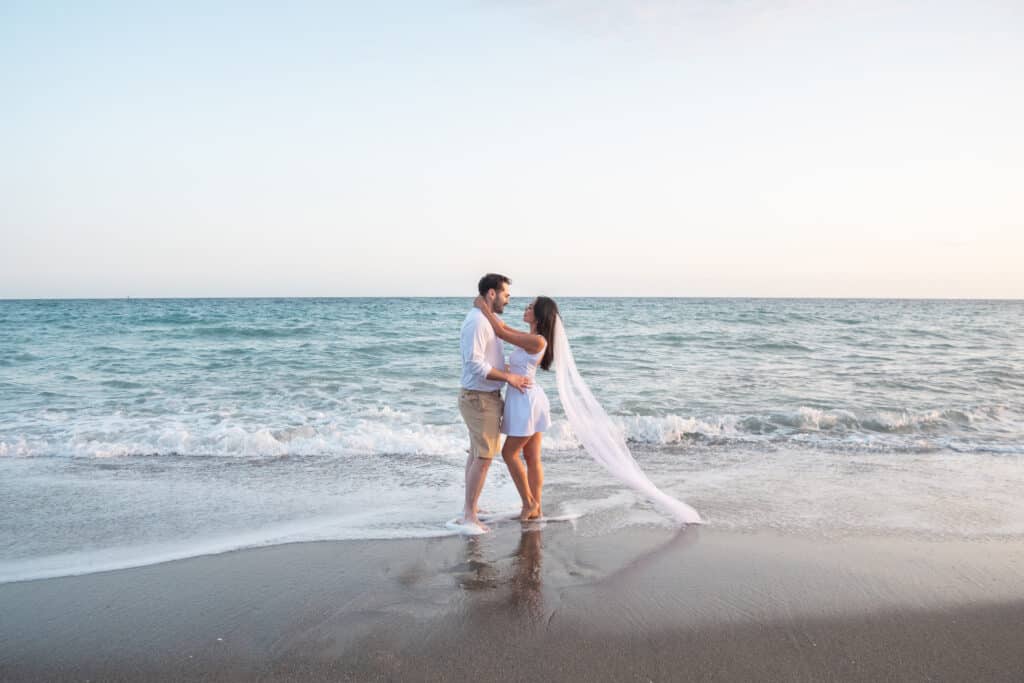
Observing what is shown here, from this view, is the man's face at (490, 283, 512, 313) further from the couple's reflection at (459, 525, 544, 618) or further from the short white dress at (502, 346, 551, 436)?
the couple's reflection at (459, 525, 544, 618)

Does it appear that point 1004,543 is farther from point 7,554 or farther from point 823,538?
point 7,554

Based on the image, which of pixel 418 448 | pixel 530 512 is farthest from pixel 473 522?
pixel 418 448

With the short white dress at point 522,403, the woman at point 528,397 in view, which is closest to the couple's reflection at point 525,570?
the woman at point 528,397

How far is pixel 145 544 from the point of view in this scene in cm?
502

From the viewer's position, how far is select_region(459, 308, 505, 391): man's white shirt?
523 centimetres

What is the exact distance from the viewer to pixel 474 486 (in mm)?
5469

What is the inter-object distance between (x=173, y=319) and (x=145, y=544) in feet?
93.6

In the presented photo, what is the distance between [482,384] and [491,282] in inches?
33.9

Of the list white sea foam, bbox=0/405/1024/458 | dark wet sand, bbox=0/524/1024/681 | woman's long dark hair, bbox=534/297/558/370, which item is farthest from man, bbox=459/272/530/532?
white sea foam, bbox=0/405/1024/458

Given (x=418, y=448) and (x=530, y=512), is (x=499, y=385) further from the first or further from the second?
(x=418, y=448)

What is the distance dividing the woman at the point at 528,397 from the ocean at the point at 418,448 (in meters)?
0.52

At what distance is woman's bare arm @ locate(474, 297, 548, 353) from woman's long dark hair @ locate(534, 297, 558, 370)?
3.7 inches

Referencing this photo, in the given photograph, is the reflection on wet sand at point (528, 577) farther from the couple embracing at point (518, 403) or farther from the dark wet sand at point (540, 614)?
the couple embracing at point (518, 403)

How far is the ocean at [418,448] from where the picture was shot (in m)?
5.52
